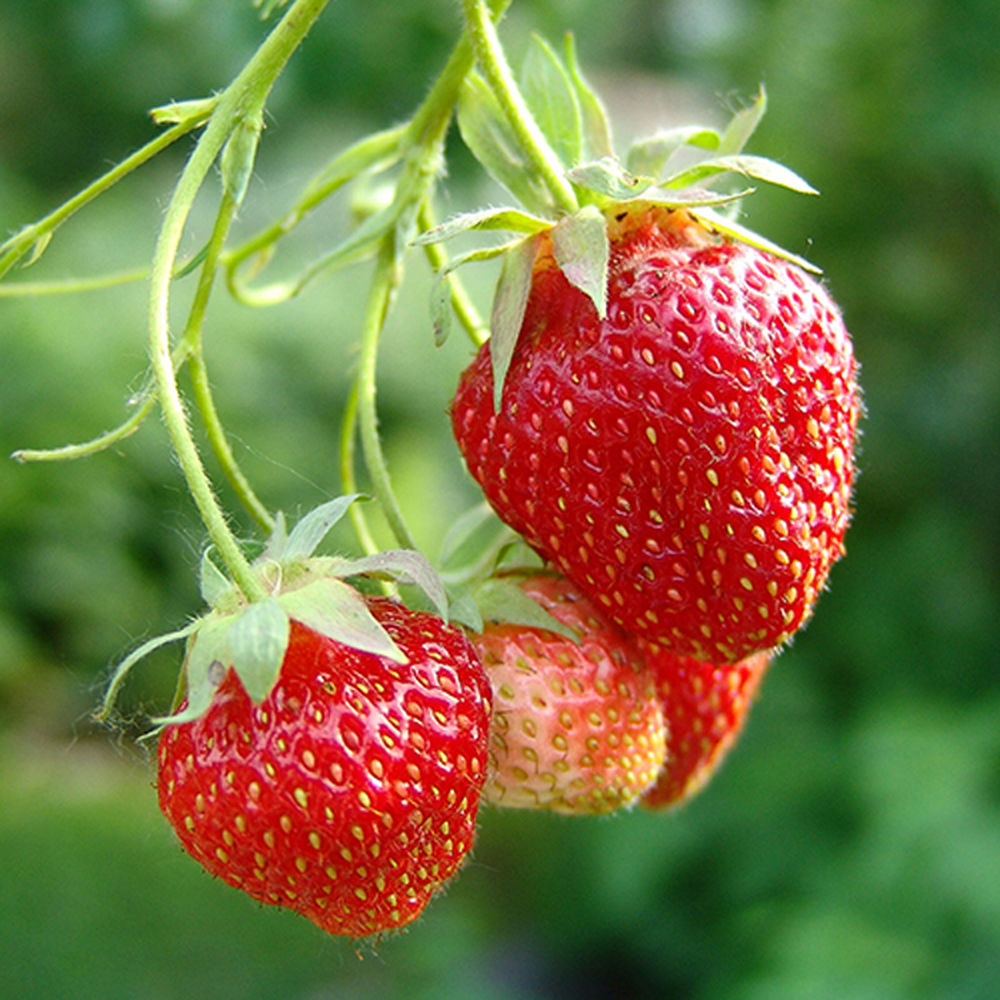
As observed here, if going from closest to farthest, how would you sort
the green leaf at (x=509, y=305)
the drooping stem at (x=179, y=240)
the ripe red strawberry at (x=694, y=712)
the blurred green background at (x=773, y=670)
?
→ the drooping stem at (x=179, y=240) → the green leaf at (x=509, y=305) → the ripe red strawberry at (x=694, y=712) → the blurred green background at (x=773, y=670)

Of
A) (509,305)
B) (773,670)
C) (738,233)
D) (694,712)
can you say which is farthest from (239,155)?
(773,670)

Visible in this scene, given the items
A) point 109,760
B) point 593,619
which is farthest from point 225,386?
point 593,619

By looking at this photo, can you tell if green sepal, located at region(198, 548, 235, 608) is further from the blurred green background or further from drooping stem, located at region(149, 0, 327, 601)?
the blurred green background

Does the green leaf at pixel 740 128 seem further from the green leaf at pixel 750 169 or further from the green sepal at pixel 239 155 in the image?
the green sepal at pixel 239 155

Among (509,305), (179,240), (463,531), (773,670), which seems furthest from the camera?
(773,670)

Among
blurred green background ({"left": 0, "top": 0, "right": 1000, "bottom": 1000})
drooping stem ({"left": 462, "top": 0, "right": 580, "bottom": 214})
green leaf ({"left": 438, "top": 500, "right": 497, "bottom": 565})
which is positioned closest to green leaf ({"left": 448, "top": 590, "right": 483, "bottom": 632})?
green leaf ({"left": 438, "top": 500, "right": 497, "bottom": 565})

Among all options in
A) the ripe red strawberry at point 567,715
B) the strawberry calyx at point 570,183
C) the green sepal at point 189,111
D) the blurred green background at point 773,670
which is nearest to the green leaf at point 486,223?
the strawberry calyx at point 570,183

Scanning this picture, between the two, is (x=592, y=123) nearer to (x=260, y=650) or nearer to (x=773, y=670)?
(x=260, y=650)

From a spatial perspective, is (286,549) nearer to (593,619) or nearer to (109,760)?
(593,619)
